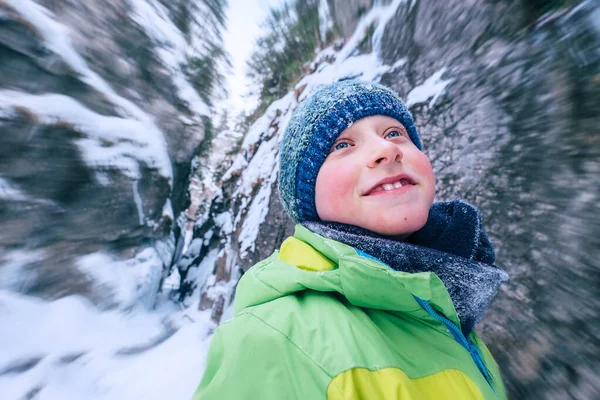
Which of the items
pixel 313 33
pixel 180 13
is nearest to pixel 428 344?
pixel 313 33

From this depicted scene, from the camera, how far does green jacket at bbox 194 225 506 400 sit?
66 centimetres

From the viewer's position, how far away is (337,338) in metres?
0.74

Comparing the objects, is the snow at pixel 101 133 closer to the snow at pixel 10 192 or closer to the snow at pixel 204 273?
the snow at pixel 10 192

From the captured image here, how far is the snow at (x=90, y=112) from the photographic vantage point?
13.7 feet

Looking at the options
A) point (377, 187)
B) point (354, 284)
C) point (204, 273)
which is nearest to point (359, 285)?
point (354, 284)

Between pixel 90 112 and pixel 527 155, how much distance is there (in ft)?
20.5

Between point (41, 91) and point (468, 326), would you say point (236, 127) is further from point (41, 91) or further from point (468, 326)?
point (468, 326)

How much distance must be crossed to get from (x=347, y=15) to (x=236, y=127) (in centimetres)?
665

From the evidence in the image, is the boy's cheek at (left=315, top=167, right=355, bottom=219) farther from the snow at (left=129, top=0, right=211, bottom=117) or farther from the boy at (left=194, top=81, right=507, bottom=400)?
the snow at (left=129, top=0, right=211, bottom=117)

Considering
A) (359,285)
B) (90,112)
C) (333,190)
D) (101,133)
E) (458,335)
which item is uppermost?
(90,112)

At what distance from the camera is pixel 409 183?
1.18m

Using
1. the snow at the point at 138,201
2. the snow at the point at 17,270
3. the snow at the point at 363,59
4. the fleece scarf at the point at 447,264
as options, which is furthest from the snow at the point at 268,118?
the fleece scarf at the point at 447,264

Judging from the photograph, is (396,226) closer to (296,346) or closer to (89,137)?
(296,346)

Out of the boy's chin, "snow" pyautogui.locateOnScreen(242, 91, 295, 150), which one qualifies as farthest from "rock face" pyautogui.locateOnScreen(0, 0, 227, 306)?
the boy's chin
